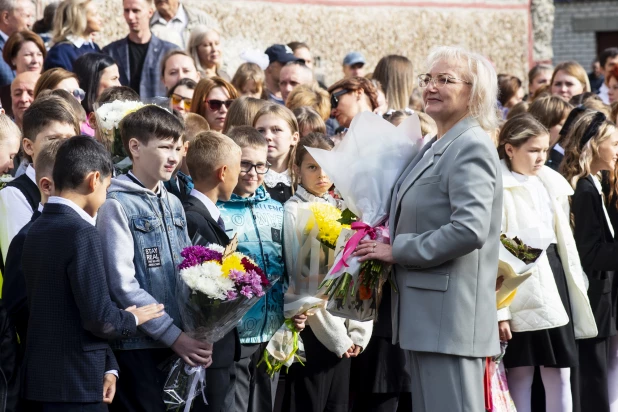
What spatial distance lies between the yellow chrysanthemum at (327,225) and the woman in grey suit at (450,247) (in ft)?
2.15

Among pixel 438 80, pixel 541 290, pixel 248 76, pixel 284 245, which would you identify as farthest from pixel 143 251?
pixel 248 76

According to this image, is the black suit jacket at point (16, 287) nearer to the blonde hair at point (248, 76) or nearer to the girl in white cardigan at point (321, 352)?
the girl in white cardigan at point (321, 352)

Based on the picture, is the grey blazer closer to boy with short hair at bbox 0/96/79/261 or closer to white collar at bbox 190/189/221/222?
white collar at bbox 190/189/221/222

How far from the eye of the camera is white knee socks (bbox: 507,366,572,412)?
6.66 meters

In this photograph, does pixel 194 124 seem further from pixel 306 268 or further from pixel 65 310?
pixel 65 310

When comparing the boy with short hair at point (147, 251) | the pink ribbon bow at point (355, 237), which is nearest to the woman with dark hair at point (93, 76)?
the boy with short hair at point (147, 251)

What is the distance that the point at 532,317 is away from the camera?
634 cm

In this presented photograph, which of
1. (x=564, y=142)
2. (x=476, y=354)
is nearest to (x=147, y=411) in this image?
(x=476, y=354)

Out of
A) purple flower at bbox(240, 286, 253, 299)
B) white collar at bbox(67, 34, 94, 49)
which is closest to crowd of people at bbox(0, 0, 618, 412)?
purple flower at bbox(240, 286, 253, 299)

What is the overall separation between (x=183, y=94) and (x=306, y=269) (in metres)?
3.14

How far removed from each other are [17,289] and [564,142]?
4.37 metres

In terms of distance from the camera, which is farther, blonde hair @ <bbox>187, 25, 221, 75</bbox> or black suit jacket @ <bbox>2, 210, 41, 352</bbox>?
blonde hair @ <bbox>187, 25, 221, 75</bbox>

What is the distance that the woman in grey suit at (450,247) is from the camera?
4469 mm

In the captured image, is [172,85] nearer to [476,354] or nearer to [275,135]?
[275,135]
